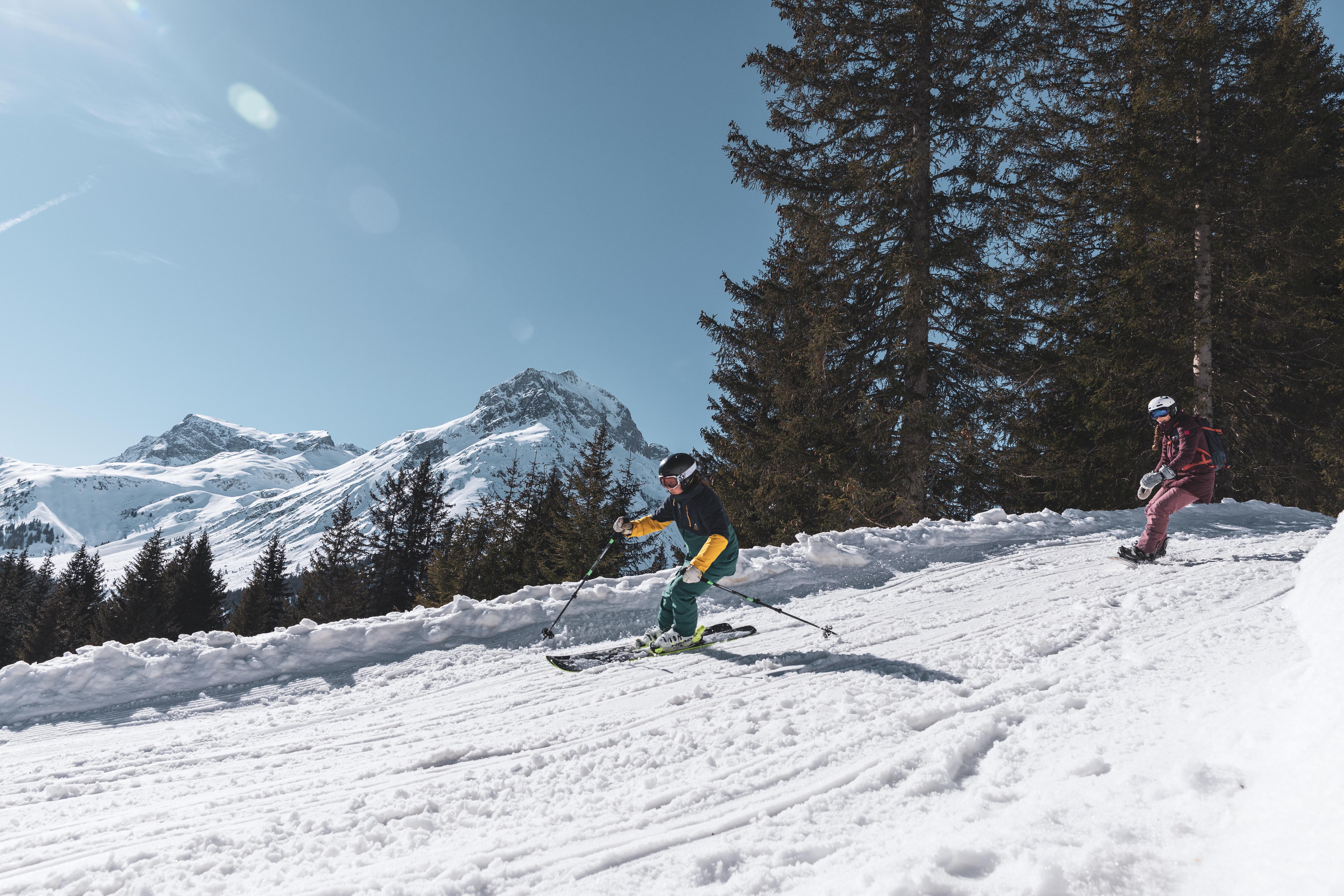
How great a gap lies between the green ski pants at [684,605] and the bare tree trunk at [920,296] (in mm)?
7268

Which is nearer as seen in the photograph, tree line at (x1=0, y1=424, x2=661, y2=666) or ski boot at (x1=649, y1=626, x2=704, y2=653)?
ski boot at (x1=649, y1=626, x2=704, y2=653)

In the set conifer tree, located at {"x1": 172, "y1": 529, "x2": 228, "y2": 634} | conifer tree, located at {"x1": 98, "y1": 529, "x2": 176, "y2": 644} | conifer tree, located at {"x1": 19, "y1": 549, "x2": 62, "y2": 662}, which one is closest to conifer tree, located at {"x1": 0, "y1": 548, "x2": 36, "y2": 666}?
conifer tree, located at {"x1": 19, "y1": 549, "x2": 62, "y2": 662}

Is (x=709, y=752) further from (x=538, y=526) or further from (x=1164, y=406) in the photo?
(x=538, y=526)

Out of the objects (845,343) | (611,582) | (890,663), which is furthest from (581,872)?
(845,343)

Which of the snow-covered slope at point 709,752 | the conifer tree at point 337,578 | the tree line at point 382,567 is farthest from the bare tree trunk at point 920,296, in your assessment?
the conifer tree at point 337,578

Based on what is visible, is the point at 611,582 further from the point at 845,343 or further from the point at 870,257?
the point at 870,257

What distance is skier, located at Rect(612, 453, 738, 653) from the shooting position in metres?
5.07

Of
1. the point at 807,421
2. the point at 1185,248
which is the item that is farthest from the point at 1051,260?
the point at 807,421

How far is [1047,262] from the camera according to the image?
13.9 m

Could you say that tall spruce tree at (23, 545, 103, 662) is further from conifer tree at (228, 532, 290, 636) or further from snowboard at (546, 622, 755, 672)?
snowboard at (546, 622, 755, 672)

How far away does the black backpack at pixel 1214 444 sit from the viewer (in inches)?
266

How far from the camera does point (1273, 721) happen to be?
2398 millimetres

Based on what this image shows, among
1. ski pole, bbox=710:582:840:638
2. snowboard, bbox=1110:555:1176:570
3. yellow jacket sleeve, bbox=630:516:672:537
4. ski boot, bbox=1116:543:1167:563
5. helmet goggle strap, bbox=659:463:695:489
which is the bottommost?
snowboard, bbox=1110:555:1176:570

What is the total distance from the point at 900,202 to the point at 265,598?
4405 cm
